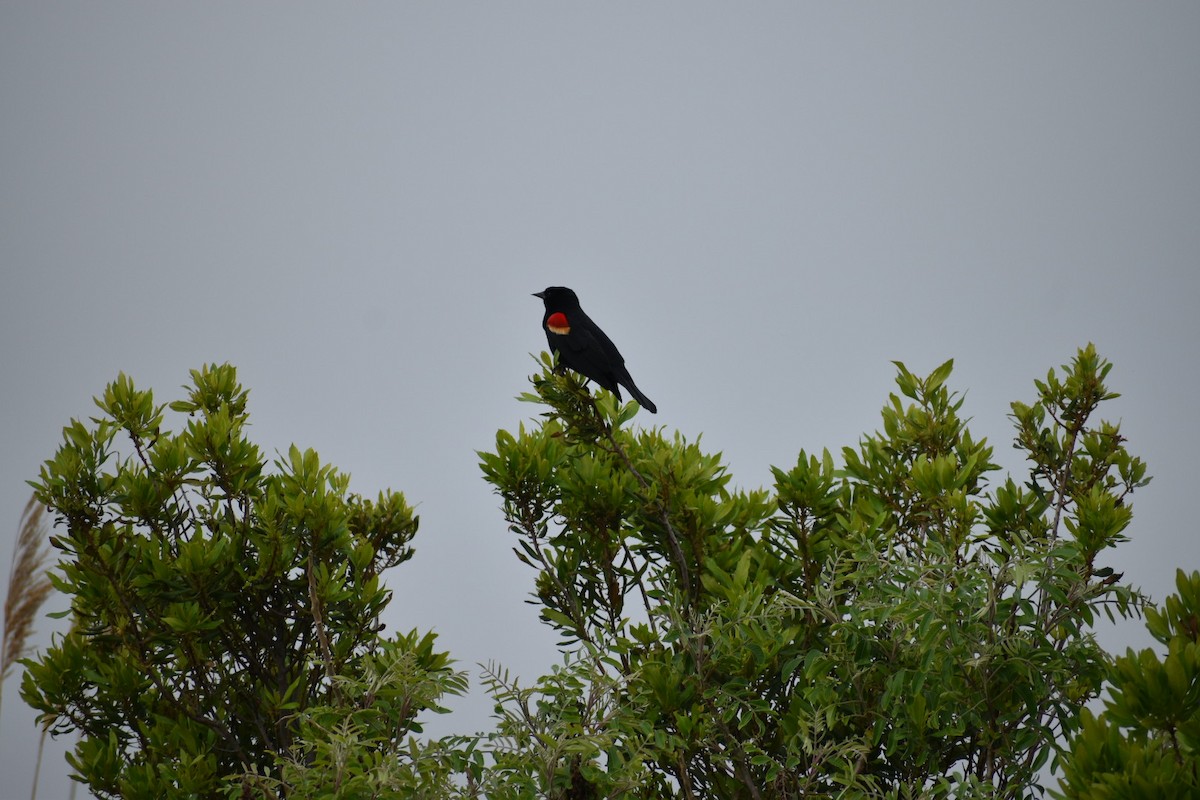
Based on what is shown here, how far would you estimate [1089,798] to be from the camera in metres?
2.46

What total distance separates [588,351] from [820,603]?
2429mm

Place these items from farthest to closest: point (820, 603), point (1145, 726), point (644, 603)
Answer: point (644, 603)
point (820, 603)
point (1145, 726)

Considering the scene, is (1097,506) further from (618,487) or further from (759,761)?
(618,487)

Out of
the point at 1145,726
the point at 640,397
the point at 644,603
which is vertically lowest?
the point at 1145,726

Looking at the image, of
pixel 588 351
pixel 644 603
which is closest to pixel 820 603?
pixel 644 603

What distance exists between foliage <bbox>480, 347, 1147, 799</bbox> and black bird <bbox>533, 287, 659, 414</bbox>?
0.20 meters

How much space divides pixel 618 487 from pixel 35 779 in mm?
5545

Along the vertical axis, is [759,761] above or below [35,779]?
below

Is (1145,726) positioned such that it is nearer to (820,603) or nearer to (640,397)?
(820,603)

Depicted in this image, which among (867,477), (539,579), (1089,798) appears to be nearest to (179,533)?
(539,579)

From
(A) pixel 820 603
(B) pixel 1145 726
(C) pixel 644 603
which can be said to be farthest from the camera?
(C) pixel 644 603

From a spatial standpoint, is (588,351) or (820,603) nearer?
(820,603)

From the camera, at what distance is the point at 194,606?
4.79 m

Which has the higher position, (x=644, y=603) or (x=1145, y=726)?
(x=644, y=603)
